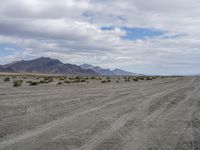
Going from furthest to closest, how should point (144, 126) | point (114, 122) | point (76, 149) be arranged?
point (114, 122) → point (144, 126) → point (76, 149)

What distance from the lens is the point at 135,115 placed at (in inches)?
545

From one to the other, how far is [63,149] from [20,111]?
291 inches

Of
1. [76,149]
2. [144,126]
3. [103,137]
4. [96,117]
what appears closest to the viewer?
[76,149]

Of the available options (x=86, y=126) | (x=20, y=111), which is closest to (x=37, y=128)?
(x=86, y=126)

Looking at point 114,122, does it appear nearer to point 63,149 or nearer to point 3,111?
point 63,149

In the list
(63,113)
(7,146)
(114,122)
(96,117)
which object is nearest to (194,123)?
(114,122)

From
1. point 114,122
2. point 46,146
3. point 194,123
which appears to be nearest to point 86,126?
point 114,122

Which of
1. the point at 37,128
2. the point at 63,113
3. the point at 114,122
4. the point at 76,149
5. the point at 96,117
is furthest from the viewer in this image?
the point at 63,113

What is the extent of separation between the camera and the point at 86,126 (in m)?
11.0

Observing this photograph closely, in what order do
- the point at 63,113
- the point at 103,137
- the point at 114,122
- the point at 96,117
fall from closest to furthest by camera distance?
the point at 103,137
the point at 114,122
the point at 96,117
the point at 63,113

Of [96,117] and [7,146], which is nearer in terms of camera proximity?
[7,146]

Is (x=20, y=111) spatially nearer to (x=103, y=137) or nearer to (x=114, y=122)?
(x=114, y=122)

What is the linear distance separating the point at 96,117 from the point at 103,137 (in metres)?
3.92

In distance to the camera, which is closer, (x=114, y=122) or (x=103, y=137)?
(x=103, y=137)
